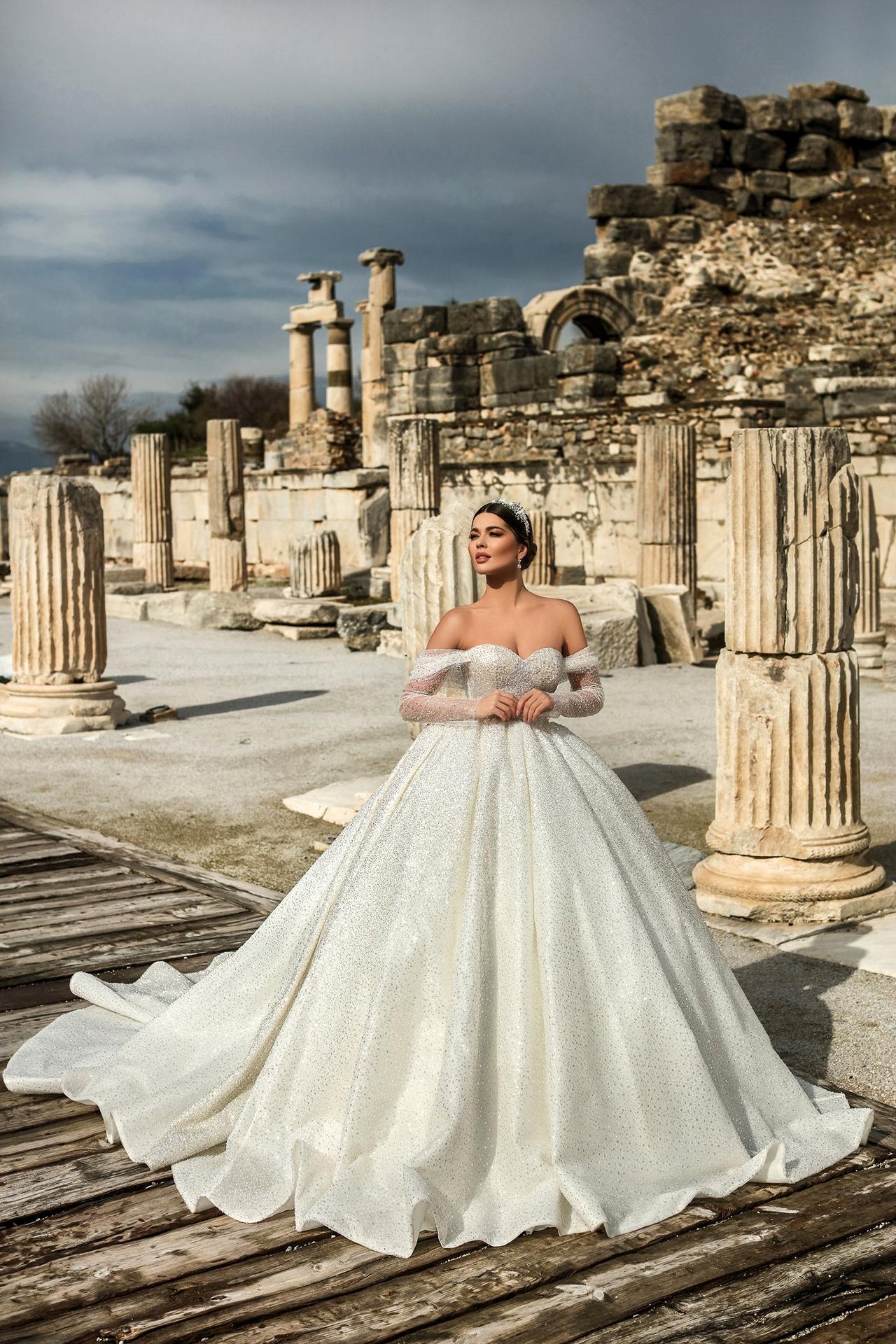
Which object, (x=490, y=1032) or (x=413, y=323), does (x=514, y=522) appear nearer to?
(x=490, y=1032)

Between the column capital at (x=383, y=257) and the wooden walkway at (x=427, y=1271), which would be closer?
the wooden walkway at (x=427, y=1271)

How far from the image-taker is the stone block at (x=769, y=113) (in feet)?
85.9

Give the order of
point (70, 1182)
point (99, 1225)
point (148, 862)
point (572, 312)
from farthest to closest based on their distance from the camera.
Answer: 1. point (572, 312)
2. point (148, 862)
3. point (70, 1182)
4. point (99, 1225)

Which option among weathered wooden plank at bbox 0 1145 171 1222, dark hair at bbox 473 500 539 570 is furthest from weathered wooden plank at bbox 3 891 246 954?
dark hair at bbox 473 500 539 570

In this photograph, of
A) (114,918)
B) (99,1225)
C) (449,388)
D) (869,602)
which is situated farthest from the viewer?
(449,388)

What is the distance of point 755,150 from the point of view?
86.0ft

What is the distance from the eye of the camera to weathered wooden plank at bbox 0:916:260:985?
506 cm

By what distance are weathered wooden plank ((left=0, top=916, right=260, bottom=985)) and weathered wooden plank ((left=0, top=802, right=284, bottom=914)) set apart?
291mm

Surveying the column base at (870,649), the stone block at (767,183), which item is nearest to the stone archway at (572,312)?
the stone block at (767,183)

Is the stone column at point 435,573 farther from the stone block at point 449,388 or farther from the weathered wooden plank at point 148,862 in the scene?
the stone block at point 449,388

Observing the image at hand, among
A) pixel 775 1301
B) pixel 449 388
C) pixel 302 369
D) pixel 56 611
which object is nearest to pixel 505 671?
pixel 775 1301

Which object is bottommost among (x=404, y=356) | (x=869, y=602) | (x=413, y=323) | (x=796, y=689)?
(x=796, y=689)

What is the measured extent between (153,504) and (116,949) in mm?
18331

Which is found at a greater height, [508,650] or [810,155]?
[810,155]
